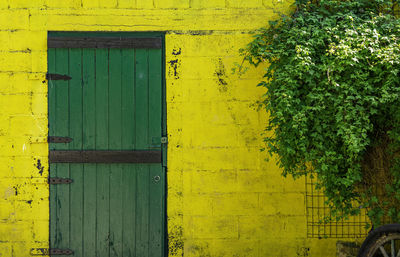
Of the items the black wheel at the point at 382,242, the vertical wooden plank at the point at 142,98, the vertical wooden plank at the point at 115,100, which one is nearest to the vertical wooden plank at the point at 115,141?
the vertical wooden plank at the point at 115,100

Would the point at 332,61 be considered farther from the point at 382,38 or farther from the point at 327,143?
the point at 327,143

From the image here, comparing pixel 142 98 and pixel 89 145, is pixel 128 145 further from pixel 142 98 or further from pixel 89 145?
pixel 142 98

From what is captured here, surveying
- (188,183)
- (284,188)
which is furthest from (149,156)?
(284,188)

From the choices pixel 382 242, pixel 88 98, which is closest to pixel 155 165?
pixel 88 98

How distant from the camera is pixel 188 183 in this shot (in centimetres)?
478

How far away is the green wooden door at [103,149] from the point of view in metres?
4.71

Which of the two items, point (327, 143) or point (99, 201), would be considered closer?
point (327, 143)

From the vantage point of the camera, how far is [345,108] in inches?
147

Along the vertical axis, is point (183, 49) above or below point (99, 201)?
above

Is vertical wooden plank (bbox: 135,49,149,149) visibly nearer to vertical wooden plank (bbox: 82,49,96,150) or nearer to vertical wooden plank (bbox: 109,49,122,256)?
vertical wooden plank (bbox: 109,49,122,256)

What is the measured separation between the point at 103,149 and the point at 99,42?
1114mm

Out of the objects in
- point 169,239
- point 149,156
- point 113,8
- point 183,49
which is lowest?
point 169,239

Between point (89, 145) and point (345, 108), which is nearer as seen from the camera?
point (345, 108)

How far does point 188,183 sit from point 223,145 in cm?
55
